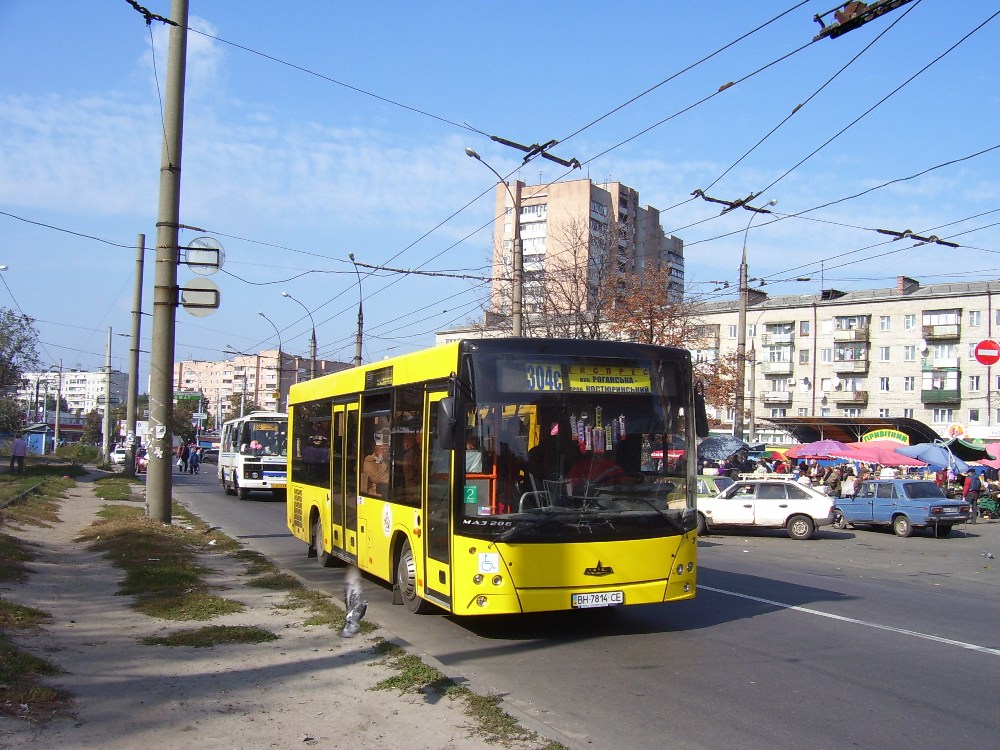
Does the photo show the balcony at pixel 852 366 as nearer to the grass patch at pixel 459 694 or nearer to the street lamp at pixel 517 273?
the street lamp at pixel 517 273

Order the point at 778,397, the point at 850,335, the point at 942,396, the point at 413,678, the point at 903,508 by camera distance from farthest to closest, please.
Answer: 1. the point at 778,397
2. the point at 850,335
3. the point at 942,396
4. the point at 903,508
5. the point at 413,678

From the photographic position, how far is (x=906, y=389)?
6569cm

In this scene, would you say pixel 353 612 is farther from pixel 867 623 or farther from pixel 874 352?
pixel 874 352

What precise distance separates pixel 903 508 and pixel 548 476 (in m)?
20.8

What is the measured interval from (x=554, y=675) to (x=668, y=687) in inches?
36.9

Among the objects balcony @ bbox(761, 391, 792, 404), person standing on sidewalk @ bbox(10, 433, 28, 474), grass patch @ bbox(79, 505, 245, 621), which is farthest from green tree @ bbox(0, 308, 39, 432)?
balcony @ bbox(761, 391, 792, 404)

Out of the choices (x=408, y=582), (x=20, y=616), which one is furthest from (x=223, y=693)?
(x=408, y=582)

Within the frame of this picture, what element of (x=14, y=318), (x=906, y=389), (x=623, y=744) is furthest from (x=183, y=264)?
(x=906, y=389)

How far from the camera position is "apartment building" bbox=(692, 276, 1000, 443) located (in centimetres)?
6259

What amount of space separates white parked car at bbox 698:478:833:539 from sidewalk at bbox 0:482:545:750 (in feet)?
55.0

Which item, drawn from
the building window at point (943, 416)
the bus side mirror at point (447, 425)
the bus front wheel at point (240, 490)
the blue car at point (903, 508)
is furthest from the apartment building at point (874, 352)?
the bus side mirror at point (447, 425)

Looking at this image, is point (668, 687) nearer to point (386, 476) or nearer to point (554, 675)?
point (554, 675)

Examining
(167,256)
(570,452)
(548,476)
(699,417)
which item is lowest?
(548,476)

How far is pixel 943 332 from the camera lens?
207ft
